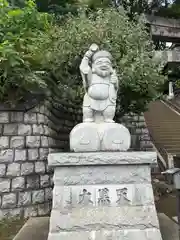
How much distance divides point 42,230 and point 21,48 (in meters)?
3.76

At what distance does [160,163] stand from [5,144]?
594 centimetres

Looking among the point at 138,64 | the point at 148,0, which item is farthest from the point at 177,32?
the point at 148,0

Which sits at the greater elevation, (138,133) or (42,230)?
(138,133)

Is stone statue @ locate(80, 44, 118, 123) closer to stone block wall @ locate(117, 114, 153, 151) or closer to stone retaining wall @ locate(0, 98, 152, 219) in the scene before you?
stone retaining wall @ locate(0, 98, 152, 219)

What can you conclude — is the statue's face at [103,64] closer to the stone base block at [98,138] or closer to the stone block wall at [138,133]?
the stone base block at [98,138]

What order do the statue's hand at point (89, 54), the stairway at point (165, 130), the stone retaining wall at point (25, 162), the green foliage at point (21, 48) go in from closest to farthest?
the statue's hand at point (89, 54)
the green foliage at point (21, 48)
the stone retaining wall at point (25, 162)
the stairway at point (165, 130)

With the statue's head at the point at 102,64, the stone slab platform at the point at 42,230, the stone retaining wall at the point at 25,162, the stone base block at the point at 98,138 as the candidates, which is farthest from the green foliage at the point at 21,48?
the stone slab platform at the point at 42,230

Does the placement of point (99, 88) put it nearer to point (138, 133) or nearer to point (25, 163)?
point (25, 163)

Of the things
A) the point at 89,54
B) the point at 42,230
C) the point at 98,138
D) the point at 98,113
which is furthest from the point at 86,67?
the point at 42,230

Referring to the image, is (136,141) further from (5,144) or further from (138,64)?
(5,144)

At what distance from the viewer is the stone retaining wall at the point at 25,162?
5367 mm

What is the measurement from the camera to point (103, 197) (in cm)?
308

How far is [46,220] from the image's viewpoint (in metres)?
4.25

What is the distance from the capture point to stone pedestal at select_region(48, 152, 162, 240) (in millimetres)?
2982
